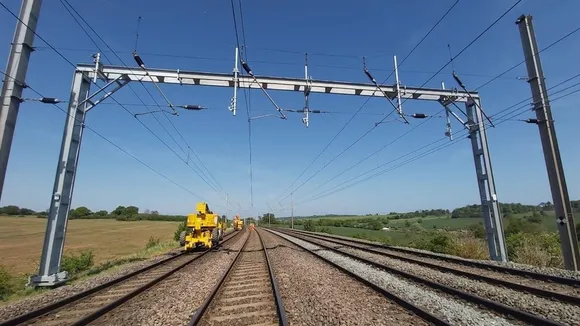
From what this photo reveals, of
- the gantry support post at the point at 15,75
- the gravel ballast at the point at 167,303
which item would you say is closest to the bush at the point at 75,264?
the gravel ballast at the point at 167,303

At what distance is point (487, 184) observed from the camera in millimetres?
15141

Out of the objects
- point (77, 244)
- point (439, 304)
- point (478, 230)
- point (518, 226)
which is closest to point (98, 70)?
point (439, 304)

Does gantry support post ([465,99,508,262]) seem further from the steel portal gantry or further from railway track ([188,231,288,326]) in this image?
railway track ([188,231,288,326])

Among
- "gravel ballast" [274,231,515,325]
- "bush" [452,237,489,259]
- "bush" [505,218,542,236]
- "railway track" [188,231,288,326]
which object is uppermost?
"bush" [505,218,542,236]

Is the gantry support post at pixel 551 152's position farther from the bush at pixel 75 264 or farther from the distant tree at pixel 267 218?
the distant tree at pixel 267 218

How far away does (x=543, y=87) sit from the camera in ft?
43.2

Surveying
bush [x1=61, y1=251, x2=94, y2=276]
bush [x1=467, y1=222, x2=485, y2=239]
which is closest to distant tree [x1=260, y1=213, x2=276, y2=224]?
bush [x1=467, y1=222, x2=485, y2=239]

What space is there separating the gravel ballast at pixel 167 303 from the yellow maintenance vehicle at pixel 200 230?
9.15 metres

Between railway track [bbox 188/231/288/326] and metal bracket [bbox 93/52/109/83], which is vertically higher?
metal bracket [bbox 93/52/109/83]

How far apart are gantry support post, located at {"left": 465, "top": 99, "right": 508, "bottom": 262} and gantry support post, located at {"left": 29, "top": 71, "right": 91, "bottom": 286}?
1902cm

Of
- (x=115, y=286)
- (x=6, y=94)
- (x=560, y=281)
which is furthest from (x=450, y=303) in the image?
(x=6, y=94)

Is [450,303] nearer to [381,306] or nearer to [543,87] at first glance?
[381,306]

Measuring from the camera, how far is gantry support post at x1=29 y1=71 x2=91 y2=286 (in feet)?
36.1

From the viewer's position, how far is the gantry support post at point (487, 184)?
14273 mm
